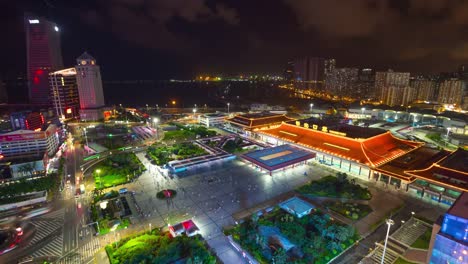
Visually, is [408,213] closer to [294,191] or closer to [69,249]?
[294,191]

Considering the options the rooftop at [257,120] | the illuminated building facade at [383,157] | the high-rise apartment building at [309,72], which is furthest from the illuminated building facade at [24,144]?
the high-rise apartment building at [309,72]

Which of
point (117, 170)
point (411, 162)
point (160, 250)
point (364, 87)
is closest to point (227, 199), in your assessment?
point (160, 250)

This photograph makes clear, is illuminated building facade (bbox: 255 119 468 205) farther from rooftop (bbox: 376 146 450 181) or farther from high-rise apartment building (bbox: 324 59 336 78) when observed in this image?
high-rise apartment building (bbox: 324 59 336 78)

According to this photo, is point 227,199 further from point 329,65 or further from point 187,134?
point 329,65

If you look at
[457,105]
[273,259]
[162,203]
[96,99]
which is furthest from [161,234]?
[457,105]

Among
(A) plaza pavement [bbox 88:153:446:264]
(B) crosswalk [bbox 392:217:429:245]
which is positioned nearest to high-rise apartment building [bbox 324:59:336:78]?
(A) plaza pavement [bbox 88:153:446:264]

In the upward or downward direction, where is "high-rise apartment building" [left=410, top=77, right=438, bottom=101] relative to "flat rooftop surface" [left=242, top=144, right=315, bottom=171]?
upward
